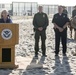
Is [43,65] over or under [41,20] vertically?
under

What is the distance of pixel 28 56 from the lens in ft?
38.0

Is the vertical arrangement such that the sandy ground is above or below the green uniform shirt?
below

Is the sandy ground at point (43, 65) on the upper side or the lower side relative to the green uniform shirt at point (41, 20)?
lower

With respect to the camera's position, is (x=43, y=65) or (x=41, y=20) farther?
(x=41, y=20)

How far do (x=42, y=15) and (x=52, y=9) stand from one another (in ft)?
238

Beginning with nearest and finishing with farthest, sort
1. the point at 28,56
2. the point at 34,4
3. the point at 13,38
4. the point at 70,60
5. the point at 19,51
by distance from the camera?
the point at 13,38
the point at 70,60
the point at 28,56
the point at 19,51
the point at 34,4

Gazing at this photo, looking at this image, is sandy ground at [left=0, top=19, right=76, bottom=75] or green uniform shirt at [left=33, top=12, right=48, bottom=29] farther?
green uniform shirt at [left=33, top=12, right=48, bottom=29]

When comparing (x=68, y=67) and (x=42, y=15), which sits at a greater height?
(x=42, y=15)

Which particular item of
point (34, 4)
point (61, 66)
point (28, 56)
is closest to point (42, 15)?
point (28, 56)

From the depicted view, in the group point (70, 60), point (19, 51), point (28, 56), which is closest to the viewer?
point (70, 60)

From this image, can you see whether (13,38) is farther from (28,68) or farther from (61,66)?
(61,66)

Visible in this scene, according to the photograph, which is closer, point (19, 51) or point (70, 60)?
point (70, 60)

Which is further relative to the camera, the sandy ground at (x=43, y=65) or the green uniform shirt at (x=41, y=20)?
the green uniform shirt at (x=41, y=20)

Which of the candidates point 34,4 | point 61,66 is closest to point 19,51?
A: point 61,66
